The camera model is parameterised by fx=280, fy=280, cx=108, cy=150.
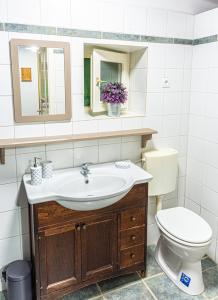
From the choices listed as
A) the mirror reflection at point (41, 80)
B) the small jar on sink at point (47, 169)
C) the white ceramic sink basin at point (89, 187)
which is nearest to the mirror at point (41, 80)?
the mirror reflection at point (41, 80)

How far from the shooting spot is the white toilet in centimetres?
191

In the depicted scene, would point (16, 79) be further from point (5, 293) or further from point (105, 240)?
Answer: point (5, 293)

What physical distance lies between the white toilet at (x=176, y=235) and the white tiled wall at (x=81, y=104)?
0.65ft

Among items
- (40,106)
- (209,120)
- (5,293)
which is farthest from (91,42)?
(5,293)

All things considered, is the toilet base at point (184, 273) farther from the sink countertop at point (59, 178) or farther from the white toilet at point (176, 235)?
the sink countertop at point (59, 178)

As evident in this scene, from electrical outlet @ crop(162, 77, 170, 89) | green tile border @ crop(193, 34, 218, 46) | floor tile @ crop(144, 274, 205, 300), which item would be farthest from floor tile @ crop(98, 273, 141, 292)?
green tile border @ crop(193, 34, 218, 46)

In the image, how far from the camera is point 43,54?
5.92ft

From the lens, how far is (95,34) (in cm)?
194

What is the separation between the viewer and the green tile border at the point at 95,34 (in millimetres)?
1715

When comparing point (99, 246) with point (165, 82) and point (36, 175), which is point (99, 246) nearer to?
point (36, 175)

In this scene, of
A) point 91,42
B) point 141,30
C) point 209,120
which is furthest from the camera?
point 209,120

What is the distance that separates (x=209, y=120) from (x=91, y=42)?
3.60 feet

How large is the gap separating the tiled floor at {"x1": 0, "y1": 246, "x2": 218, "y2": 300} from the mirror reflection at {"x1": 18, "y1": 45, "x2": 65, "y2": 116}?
1.30m

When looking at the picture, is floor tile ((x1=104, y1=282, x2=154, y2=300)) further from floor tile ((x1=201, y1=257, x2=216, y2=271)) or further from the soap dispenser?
the soap dispenser
